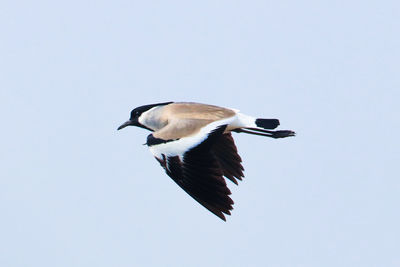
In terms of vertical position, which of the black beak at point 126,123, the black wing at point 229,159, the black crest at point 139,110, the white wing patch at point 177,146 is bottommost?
the black wing at point 229,159

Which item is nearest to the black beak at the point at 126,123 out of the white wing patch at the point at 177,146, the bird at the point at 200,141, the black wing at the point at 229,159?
the bird at the point at 200,141

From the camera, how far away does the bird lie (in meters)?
14.8

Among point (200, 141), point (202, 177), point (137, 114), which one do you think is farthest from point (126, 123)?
point (202, 177)

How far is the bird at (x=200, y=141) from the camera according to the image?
14.8 m

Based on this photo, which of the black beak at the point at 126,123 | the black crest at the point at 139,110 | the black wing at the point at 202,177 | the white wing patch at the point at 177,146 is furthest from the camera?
the black beak at the point at 126,123

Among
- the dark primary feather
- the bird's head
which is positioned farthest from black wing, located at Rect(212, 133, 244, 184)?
the dark primary feather

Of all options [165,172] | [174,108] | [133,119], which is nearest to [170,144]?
[165,172]

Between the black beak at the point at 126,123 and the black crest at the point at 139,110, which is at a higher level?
the black crest at the point at 139,110

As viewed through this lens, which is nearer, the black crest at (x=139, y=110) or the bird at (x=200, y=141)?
the bird at (x=200, y=141)

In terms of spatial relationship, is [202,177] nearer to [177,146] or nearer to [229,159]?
[177,146]

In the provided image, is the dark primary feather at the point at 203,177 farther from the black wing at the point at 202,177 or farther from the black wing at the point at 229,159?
the black wing at the point at 229,159

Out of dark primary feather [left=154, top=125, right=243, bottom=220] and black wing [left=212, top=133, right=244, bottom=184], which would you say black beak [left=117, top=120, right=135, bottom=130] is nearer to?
black wing [left=212, top=133, right=244, bottom=184]

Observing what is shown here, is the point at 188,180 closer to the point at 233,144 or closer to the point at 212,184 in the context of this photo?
the point at 212,184

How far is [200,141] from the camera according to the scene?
1527 cm
